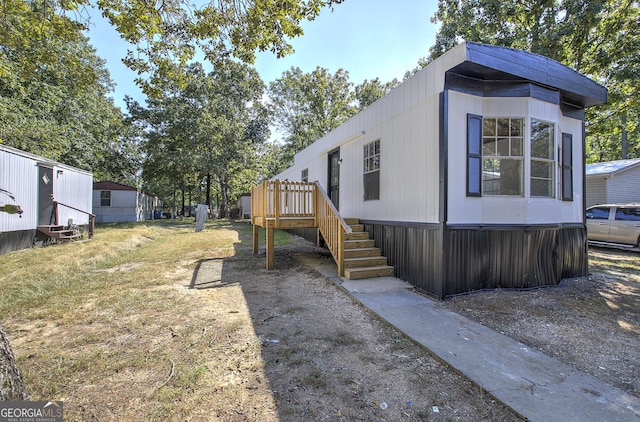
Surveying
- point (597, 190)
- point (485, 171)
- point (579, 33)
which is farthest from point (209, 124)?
point (597, 190)

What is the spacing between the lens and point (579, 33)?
316 inches

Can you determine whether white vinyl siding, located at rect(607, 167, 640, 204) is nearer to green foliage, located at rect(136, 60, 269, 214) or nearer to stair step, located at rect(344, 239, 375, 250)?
stair step, located at rect(344, 239, 375, 250)

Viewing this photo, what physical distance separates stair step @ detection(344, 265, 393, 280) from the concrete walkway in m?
1.19

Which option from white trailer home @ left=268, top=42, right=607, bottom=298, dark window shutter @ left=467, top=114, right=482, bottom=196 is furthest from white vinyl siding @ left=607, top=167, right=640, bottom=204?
→ dark window shutter @ left=467, top=114, right=482, bottom=196

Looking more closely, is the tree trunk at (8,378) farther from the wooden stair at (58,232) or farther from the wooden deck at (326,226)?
the wooden stair at (58,232)

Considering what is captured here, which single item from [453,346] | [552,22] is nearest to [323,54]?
[552,22]

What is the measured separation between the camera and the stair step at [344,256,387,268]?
5512 mm

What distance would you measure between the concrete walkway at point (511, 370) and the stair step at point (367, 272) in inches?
46.9

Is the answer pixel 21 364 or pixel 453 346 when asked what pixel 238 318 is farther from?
pixel 453 346

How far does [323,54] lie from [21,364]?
835 centimetres

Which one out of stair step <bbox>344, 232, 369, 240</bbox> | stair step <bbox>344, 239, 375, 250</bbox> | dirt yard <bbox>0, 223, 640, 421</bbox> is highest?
stair step <bbox>344, 232, 369, 240</bbox>

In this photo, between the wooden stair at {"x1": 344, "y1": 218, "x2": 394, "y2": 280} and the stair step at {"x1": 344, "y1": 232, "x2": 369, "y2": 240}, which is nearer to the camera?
the wooden stair at {"x1": 344, "y1": 218, "x2": 394, "y2": 280}

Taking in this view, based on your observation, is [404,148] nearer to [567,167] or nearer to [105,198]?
[567,167]

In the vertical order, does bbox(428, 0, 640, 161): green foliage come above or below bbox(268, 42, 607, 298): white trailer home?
above
